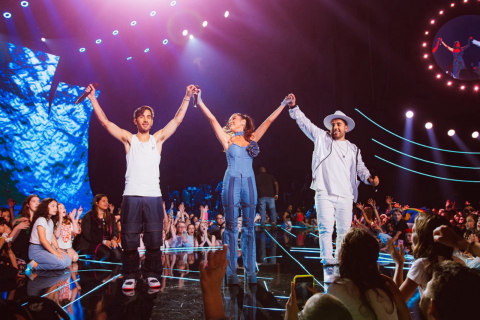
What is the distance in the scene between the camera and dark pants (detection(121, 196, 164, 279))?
387 cm

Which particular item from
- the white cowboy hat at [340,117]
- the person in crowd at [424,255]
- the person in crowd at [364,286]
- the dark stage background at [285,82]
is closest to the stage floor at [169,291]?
the person in crowd at [424,255]

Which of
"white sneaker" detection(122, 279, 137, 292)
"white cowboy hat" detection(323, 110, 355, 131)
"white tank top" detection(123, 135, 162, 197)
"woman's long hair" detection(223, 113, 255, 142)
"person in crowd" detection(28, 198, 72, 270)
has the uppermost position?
"white cowboy hat" detection(323, 110, 355, 131)

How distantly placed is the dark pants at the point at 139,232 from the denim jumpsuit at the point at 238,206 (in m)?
0.78

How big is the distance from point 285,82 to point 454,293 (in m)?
12.3

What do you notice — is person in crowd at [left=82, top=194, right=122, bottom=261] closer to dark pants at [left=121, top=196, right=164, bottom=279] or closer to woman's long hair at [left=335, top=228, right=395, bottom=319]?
dark pants at [left=121, top=196, right=164, bottom=279]

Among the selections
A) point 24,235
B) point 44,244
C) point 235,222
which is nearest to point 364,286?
point 235,222

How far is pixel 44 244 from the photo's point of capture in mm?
5180

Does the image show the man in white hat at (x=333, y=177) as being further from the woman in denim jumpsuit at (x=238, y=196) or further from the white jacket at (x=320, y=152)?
the woman in denim jumpsuit at (x=238, y=196)

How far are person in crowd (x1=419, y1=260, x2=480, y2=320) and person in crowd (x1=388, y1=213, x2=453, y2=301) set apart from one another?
676mm

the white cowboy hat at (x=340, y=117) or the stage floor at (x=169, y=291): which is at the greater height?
the white cowboy hat at (x=340, y=117)

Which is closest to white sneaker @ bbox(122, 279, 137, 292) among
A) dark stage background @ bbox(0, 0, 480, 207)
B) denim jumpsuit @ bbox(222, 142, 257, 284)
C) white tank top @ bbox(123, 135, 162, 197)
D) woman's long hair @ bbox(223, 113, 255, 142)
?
white tank top @ bbox(123, 135, 162, 197)

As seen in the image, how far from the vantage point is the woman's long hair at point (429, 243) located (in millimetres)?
2275

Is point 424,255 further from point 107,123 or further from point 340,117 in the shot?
point 107,123

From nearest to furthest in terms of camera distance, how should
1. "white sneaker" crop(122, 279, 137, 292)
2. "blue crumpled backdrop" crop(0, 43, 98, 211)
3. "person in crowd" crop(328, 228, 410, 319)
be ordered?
"person in crowd" crop(328, 228, 410, 319)
"white sneaker" crop(122, 279, 137, 292)
"blue crumpled backdrop" crop(0, 43, 98, 211)
